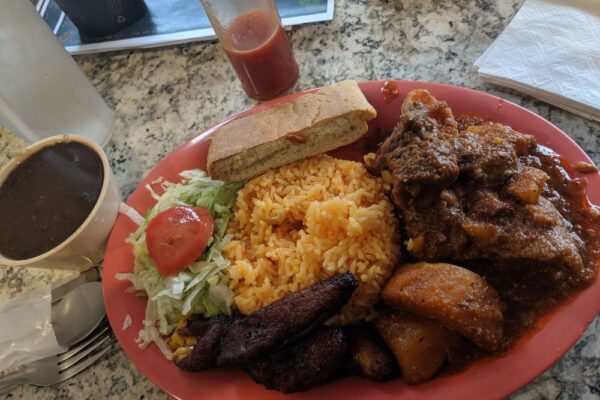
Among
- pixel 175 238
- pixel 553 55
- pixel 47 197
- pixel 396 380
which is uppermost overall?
pixel 47 197

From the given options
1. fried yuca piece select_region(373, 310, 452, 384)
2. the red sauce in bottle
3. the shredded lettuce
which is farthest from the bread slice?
fried yuca piece select_region(373, 310, 452, 384)

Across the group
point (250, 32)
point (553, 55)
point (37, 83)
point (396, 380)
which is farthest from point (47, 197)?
point (553, 55)

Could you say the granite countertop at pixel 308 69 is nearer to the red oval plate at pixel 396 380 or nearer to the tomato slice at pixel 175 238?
the red oval plate at pixel 396 380

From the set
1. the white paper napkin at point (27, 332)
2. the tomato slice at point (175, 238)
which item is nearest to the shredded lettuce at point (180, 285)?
the tomato slice at point (175, 238)

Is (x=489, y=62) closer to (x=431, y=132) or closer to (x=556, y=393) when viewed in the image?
(x=431, y=132)

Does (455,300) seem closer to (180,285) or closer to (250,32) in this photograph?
(180,285)

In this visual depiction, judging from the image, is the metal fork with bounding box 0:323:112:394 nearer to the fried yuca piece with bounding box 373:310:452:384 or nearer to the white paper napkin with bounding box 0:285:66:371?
the white paper napkin with bounding box 0:285:66:371
